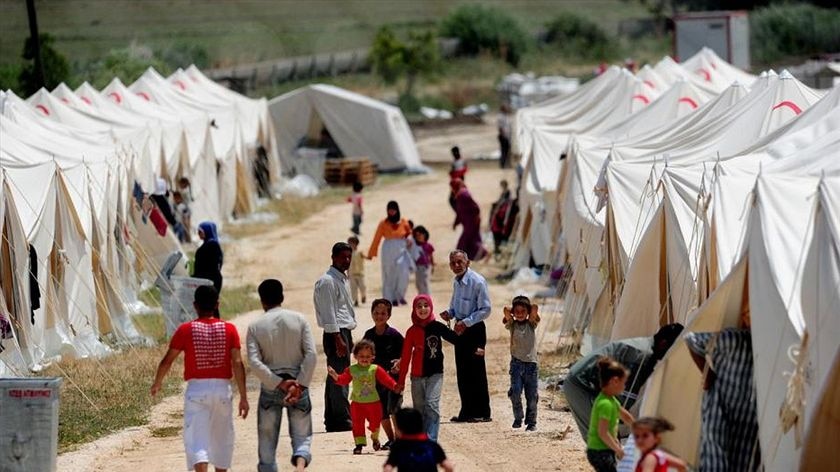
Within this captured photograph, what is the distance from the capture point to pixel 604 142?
23.0 metres

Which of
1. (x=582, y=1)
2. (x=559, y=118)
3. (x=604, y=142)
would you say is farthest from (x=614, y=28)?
(x=604, y=142)

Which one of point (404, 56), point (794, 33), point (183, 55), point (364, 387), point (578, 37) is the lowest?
point (364, 387)

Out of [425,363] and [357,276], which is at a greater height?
[425,363]

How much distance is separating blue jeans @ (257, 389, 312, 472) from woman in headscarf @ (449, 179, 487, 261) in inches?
482

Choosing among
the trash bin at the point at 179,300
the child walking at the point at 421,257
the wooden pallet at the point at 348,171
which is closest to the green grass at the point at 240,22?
the wooden pallet at the point at 348,171

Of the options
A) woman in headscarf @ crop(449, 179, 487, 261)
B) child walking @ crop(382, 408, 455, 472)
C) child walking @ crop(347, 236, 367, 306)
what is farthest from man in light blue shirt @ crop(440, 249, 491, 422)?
woman in headscarf @ crop(449, 179, 487, 261)

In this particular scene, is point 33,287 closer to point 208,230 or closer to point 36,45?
point 208,230

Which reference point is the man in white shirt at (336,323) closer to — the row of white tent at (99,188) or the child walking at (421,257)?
the row of white tent at (99,188)

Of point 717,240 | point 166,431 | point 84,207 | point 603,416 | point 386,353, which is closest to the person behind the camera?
point 603,416

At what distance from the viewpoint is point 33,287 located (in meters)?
16.8

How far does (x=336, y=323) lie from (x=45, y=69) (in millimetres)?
28116

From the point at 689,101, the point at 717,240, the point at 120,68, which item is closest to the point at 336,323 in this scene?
the point at 717,240

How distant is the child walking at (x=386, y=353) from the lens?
1203 centimetres

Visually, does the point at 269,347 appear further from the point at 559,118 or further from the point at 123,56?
the point at 123,56
